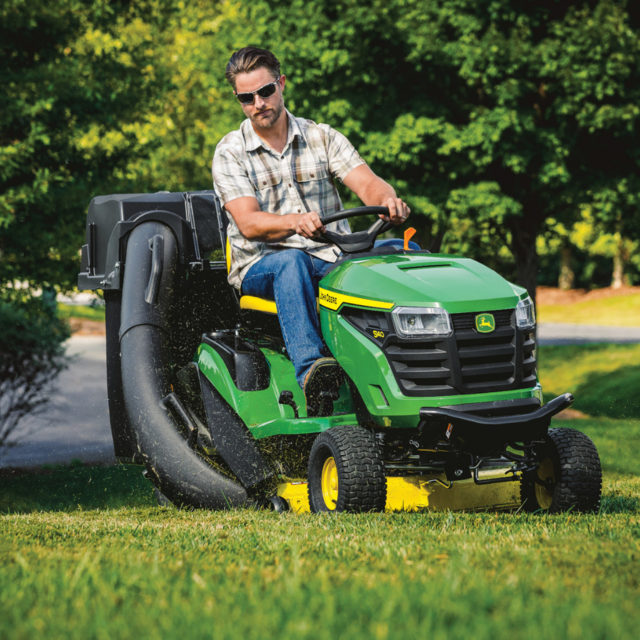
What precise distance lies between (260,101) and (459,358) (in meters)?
1.86

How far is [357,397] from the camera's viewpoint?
472cm

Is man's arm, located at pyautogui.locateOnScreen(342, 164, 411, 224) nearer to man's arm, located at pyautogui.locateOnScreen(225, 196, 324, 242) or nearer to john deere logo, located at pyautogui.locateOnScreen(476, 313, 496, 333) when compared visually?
man's arm, located at pyautogui.locateOnScreen(225, 196, 324, 242)

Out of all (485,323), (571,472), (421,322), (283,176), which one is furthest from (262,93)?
(571,472)

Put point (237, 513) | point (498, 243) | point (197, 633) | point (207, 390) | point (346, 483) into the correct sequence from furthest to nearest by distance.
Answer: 1. point (498, 243)
2. point (207, 390)
3. point (237, 513)
4. point (346, 483)
5. point (197, 633)

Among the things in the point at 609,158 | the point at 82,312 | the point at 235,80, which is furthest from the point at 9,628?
the point at 82,312

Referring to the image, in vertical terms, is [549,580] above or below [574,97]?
below

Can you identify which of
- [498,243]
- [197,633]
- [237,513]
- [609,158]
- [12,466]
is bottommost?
[12,466]

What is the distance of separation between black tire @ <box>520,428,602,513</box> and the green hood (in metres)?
0.73

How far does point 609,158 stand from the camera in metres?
13.9

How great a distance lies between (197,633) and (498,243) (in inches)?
604

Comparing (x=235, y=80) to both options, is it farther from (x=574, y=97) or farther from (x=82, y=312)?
(x=82, y=312)

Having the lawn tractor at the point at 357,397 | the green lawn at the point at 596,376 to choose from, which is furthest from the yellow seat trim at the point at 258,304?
the green lawn at the point at 596,376

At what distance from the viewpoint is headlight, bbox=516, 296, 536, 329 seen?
14.8ft

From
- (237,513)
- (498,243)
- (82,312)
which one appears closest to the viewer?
(237,513)
